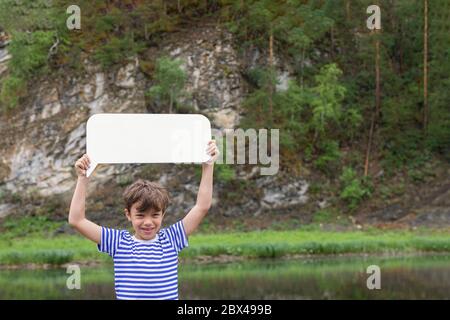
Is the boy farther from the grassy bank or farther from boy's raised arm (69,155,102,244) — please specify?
the grassy bank

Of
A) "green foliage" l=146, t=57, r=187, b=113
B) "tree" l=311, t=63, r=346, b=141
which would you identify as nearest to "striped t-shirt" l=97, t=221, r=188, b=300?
"green foliage" l=146, t=57, r=187, b=113

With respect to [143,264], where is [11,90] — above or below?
above

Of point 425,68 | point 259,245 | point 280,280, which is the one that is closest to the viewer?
point 280,280

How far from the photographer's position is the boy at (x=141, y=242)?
306 centimetres

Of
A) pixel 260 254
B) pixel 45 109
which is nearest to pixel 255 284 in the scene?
pixel 260 254

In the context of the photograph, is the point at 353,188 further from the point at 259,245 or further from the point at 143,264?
the point at 143,264

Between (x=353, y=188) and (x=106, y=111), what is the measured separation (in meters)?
10.0

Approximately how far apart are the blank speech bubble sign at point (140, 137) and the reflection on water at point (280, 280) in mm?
12906

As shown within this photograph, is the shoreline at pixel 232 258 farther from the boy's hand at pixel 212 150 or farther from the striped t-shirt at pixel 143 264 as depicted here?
the boy's hand at pixel 212 150

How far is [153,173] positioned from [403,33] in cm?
1294

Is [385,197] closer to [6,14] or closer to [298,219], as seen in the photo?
[298,219]

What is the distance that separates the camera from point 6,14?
111 ft

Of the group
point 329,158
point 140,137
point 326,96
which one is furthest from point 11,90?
point 140,137

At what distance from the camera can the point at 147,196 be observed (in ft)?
9.97
